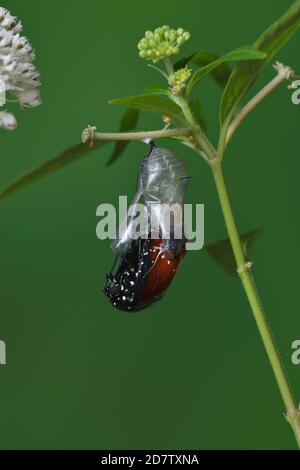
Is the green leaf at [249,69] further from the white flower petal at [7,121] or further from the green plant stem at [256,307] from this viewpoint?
the white flower petal at [7,121]

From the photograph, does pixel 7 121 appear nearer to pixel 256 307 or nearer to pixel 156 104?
pixel 156 104

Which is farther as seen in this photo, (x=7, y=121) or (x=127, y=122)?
(x=127, y=122)

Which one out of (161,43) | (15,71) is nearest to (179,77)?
(161,43)

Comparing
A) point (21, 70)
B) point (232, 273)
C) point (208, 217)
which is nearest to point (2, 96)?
point (21, 70)

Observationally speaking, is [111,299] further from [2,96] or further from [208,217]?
[208,217]

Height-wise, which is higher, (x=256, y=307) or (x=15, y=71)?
(x=15, y=71)
